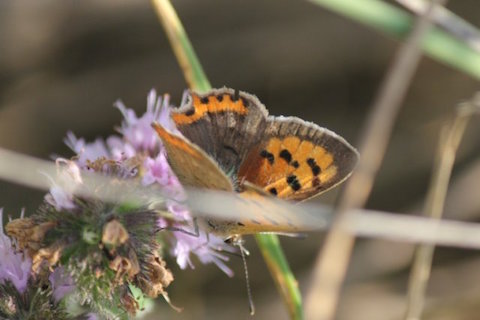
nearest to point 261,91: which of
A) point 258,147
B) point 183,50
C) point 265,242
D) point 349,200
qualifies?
point 183,50

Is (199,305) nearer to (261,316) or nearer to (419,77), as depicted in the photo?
(261,316)

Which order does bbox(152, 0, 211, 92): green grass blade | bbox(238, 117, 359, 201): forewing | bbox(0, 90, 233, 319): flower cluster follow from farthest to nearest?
bbox(152, 0, 211, 92): green grass blade → bbox(238, 117, 359, 201): forewing → bbox(0, 90, 233, 319): flower cluster

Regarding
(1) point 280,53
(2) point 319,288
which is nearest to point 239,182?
(2) point 319,288

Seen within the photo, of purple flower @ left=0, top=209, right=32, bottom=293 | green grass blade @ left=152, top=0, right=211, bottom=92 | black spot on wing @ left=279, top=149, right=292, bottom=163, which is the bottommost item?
purple flower @ left=0, top=209, right=32, bottom=293

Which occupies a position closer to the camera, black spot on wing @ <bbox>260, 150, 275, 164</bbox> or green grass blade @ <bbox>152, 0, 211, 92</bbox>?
black spot on wing @ <bbox>260, 150, 275, 164</bbox>

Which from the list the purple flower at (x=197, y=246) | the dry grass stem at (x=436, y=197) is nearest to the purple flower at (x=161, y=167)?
the purple flower at (x=197, y=246)

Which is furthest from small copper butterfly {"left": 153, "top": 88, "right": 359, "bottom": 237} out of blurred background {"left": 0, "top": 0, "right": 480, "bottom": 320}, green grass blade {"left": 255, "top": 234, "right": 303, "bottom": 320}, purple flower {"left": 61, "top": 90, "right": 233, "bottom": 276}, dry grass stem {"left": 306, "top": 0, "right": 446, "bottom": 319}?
blurred background {"left": 0, "top": 0, "right": 480, "bottom": 320}

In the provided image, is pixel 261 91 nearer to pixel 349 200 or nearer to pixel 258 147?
pixel 258 147

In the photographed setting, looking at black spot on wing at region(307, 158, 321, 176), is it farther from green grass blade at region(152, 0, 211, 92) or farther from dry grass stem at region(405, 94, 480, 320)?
green grass blade at region(152, 0, 211, 92)

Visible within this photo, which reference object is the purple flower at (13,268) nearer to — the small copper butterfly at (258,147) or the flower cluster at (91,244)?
the flower cluster at (91,244)
